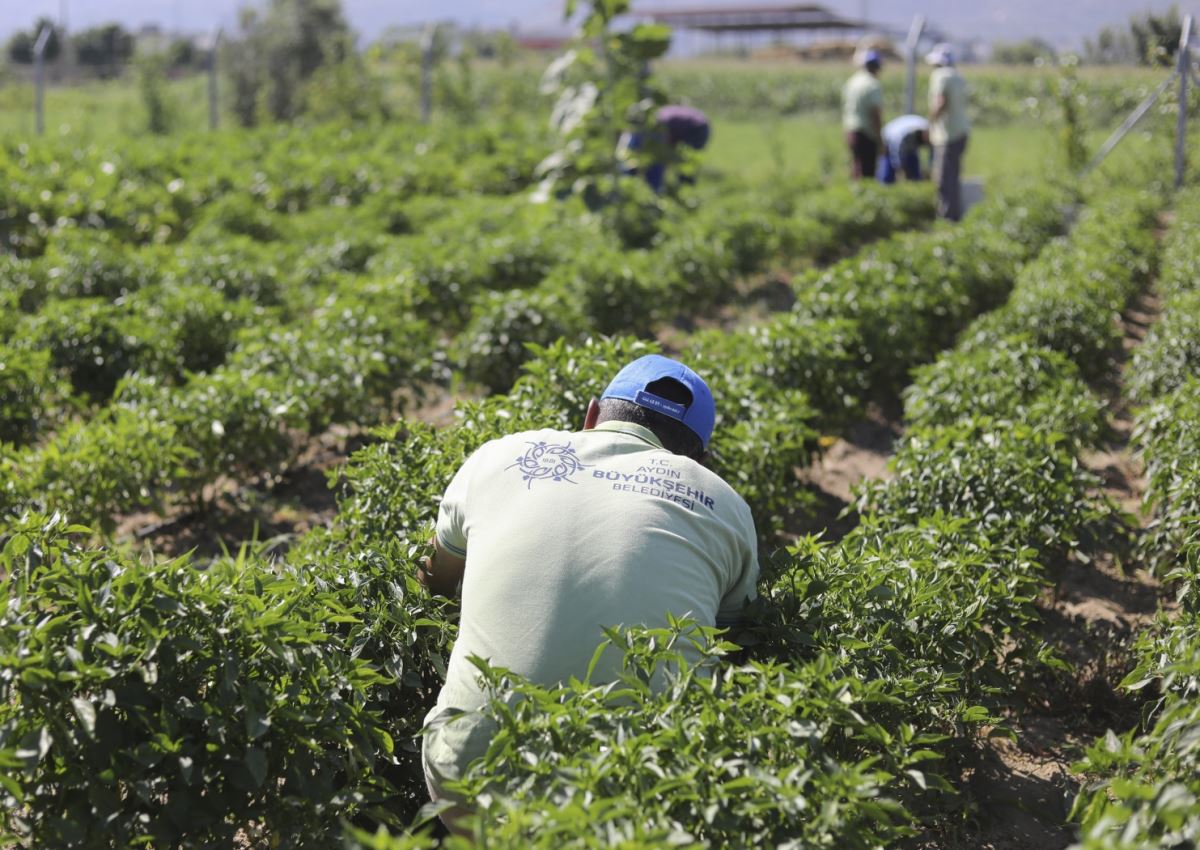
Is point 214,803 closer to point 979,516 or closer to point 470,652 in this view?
point 470,652

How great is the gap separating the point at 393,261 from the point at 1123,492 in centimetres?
484

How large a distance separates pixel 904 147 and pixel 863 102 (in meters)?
1.29

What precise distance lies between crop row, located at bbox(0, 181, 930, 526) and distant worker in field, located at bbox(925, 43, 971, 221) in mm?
4025

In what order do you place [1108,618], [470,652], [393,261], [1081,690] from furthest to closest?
[393,261]
[1108,618]
[1081,690]
[470,652]

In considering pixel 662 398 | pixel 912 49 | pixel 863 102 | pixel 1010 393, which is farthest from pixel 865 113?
pixel 662 398

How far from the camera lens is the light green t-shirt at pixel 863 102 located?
13.0 meters

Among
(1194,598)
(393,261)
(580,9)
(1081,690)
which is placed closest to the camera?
(1194,598)

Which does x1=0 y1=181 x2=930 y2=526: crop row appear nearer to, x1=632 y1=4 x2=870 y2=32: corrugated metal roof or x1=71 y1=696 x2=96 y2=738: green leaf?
x1=71 y1=696 x2=96 y2=738: green leaf

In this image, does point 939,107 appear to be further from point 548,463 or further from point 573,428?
point 548,463

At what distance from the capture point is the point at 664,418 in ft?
10.2

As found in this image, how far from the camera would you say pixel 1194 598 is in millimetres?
3316

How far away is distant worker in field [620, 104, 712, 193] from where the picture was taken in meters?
11.2

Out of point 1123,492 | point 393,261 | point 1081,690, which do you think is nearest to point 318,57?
point 393,261

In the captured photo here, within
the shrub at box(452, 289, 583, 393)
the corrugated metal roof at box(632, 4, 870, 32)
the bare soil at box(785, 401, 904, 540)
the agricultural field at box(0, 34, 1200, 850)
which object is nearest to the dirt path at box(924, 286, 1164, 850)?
the agricultural field at box(0, 34, 1200, 850)
